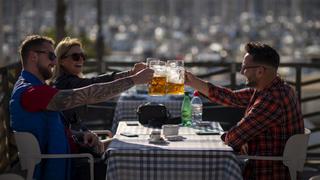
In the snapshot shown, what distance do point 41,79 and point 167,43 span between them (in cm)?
4706

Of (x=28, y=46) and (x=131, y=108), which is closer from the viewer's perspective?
(x=28, y=46)

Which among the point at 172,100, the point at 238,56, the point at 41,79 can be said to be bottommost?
the point at 238,56

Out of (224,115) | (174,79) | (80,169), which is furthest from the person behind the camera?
(224,115)

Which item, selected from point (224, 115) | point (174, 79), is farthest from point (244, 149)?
point (224, 115)

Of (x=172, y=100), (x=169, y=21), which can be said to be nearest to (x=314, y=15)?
(x=169, y=21)

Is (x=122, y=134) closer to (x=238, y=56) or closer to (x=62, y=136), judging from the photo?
(x=62, y=136)

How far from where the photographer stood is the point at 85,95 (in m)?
4.61

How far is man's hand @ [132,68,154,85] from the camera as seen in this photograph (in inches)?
186

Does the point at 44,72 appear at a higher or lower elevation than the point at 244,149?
higher

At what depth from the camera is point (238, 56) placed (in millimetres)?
48125

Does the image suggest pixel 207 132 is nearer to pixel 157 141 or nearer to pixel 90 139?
pixel 157 141

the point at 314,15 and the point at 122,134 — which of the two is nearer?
the point at 122,134

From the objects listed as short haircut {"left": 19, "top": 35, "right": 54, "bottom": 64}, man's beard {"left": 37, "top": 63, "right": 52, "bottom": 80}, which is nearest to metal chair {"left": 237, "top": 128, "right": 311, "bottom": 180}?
man's beard {"left": 37, "top": 63, "right": 52, "bottom": 80}

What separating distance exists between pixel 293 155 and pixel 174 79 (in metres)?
1.01
